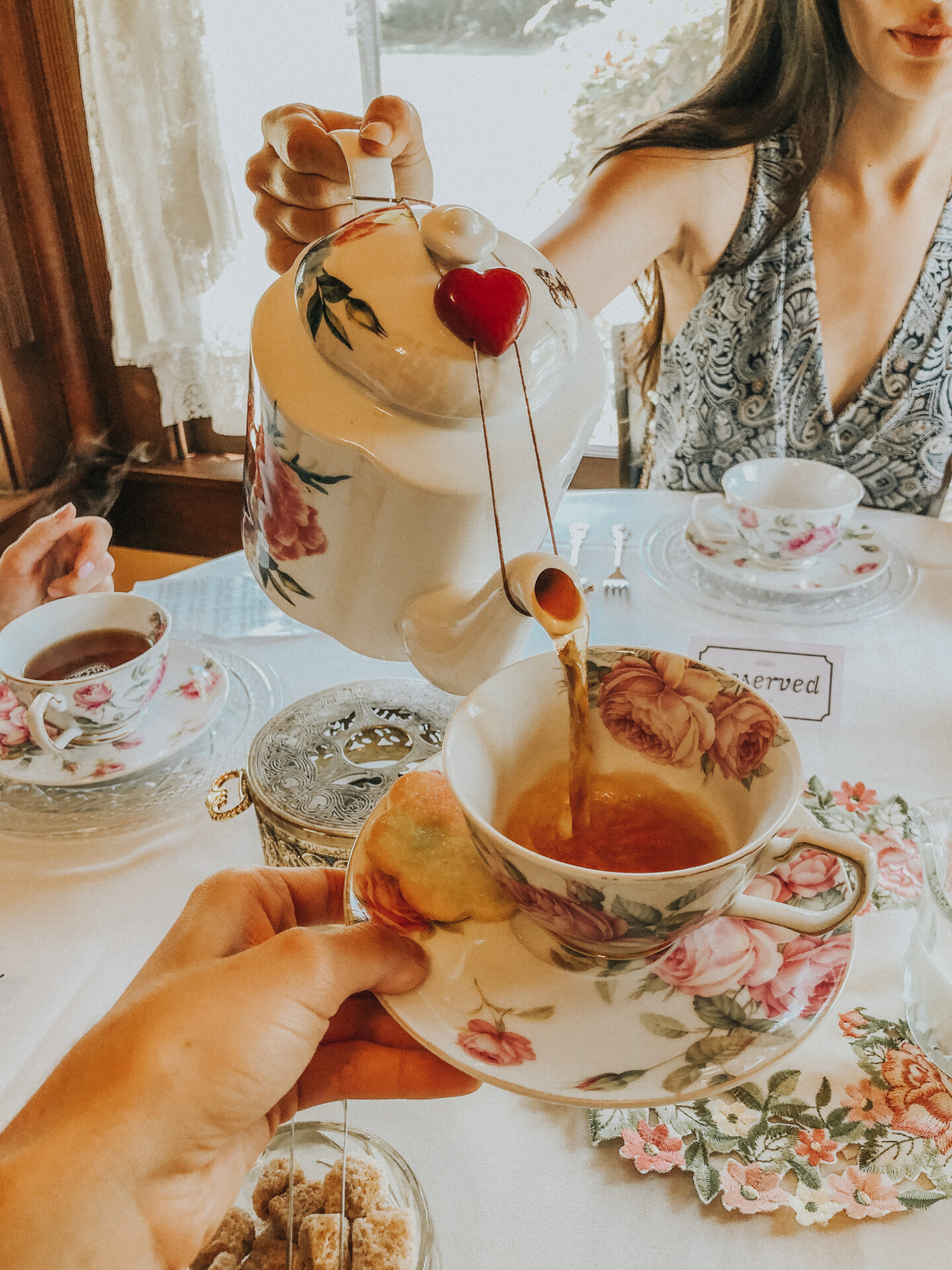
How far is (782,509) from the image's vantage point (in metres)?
0.87

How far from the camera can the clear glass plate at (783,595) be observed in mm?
837

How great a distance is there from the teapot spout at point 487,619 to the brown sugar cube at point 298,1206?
252 mm

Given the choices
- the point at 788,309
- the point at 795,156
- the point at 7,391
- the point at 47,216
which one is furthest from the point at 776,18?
the point at 7,391

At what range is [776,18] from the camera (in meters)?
1.14

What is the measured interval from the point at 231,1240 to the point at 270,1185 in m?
0.03

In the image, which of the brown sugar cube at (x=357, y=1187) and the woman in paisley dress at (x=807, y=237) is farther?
the woman in paisley dress at (x=807, y=237)

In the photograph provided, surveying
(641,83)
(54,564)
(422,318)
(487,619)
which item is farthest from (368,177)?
(641,83)

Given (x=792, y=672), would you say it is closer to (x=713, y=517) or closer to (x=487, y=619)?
(x=713, y=517)

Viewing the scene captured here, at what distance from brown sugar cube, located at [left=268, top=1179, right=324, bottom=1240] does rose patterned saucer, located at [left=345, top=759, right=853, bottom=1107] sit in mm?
99

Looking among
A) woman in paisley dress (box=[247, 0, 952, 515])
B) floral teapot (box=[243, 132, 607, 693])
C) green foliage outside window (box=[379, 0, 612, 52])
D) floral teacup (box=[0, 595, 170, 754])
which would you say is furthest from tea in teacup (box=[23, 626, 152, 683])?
green foliage outside window (box=[379, 0, 612, 52])

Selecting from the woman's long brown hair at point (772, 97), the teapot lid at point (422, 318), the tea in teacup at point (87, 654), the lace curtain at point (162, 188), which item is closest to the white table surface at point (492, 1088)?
the tea in teacup at point (87, 654)

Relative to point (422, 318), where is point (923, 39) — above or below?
above

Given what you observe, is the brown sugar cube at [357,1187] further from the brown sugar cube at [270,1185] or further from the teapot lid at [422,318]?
the teapot lid at [422,318]

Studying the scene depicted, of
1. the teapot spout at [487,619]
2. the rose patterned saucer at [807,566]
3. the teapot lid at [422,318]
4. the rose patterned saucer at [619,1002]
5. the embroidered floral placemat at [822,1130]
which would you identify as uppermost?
the teapot lid at [422,318]
